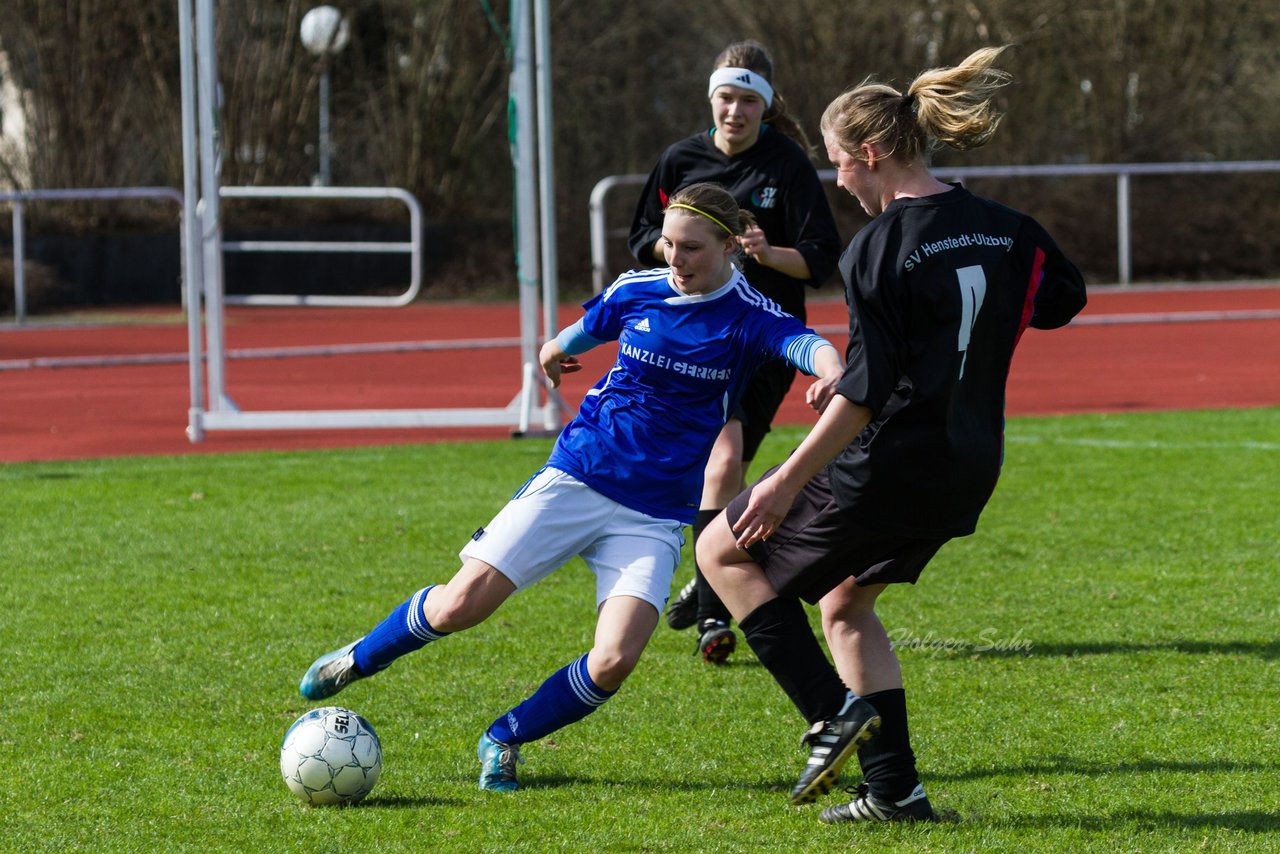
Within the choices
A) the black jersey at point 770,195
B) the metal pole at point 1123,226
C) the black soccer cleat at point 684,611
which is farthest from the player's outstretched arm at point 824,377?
the metal pole at point 1123,226

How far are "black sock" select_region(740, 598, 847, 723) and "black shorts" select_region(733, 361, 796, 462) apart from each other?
1921mm

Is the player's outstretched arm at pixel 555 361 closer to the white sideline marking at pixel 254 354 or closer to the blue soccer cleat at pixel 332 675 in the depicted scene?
the blue soccer cleat at pixel 332 675

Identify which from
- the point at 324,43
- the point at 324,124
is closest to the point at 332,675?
the point at 324,43

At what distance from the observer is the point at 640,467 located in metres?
4.25

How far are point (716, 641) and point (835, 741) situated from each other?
1714 mm

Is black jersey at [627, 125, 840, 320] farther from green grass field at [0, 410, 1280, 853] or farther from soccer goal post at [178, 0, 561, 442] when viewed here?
soccer goal post at [178, 0, 561, 442]

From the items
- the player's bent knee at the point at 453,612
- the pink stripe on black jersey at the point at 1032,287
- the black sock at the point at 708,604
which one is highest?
the pink stripe on black jersey at the point at 1032,287

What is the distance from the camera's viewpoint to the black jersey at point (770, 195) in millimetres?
5816

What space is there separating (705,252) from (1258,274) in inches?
881

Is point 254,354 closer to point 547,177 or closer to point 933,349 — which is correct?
point 547,177

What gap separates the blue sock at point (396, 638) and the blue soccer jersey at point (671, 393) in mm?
543

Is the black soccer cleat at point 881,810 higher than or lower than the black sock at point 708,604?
lower

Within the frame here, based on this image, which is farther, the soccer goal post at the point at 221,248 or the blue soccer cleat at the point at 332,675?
the soccer goal post at the point at 221,248

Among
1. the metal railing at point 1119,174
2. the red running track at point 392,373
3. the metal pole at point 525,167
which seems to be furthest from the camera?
the metal railing at point 1119,174
